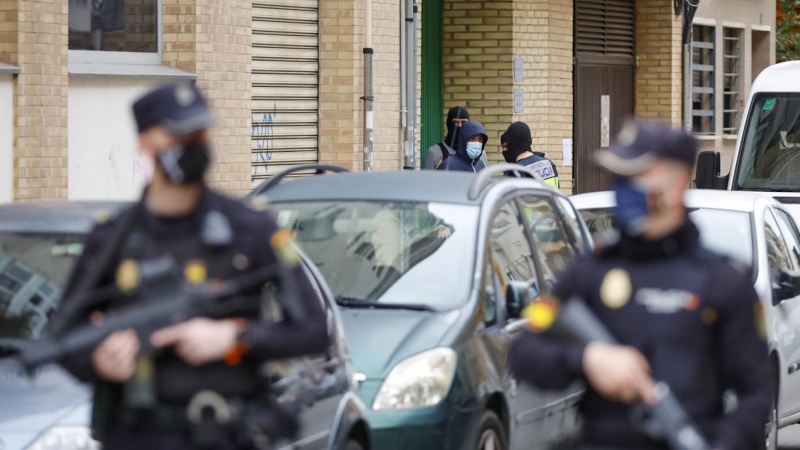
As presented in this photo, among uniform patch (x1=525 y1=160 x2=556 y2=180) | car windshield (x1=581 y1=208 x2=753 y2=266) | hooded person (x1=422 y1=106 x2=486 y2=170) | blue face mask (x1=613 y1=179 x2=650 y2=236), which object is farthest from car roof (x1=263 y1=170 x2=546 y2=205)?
hooded person (x1=422 y1=106 x2=486 y2=170)

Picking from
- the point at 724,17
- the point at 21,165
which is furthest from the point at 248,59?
the point at 724,17

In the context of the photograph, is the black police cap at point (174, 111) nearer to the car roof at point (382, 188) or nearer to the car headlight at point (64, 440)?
the car headlight at point (64, 440)

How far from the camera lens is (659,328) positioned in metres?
3.74

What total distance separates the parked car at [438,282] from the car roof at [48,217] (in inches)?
54.9

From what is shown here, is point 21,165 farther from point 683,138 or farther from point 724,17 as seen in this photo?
point 724,17

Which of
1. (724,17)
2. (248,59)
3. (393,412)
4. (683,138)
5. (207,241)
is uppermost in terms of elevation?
(724,17)

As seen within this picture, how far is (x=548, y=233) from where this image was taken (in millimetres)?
7859

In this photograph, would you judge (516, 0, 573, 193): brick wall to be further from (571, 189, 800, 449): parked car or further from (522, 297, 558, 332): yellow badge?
(522, 297, 558, 332): yellow badge

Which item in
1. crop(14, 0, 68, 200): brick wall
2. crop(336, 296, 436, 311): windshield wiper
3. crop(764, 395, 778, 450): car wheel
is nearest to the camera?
crop(336, 296, 436, 311): windshield wiper

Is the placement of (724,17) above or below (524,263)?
above

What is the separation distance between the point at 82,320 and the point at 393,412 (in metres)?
2.80

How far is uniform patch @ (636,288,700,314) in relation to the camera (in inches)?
147

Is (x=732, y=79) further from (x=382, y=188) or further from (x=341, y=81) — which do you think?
(x=382, y=188)

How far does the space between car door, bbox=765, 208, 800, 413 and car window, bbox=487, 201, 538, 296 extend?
2084 mm
